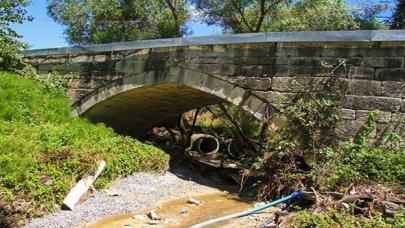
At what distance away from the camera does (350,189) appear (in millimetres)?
5957

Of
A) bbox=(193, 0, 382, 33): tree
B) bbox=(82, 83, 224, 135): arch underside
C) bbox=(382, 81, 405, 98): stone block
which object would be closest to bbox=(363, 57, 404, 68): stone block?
bbox=(382, 81, 405, 98): stone block

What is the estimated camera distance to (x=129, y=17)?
50.4 ft

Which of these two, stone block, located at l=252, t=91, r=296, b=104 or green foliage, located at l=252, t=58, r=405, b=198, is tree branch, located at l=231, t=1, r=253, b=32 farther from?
green foliage, located at l=252, t=58, r=405, b=198

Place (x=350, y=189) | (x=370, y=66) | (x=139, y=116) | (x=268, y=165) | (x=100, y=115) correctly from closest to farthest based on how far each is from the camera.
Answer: (x=350, y=189) < (x=370, y=66) < (x=268, y=165) < (x=100, y=115) < (x=139, y=116)

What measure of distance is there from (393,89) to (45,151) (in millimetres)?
5148

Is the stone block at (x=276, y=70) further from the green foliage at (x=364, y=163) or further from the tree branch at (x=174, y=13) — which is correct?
A: the tree branch at (x=174, y=13)

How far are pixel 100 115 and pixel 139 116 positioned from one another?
1181mm

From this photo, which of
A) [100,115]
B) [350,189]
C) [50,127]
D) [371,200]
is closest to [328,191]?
[350,189]

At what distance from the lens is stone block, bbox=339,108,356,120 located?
6.95 meters

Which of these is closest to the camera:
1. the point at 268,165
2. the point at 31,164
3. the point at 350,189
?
the point at 350,189

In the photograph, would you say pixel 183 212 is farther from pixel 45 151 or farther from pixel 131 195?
pixel 45 151

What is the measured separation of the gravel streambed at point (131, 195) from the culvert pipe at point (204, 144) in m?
2.94

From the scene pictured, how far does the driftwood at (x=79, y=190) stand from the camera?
20.5 ft

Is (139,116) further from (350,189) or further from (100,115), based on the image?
(350,189)
